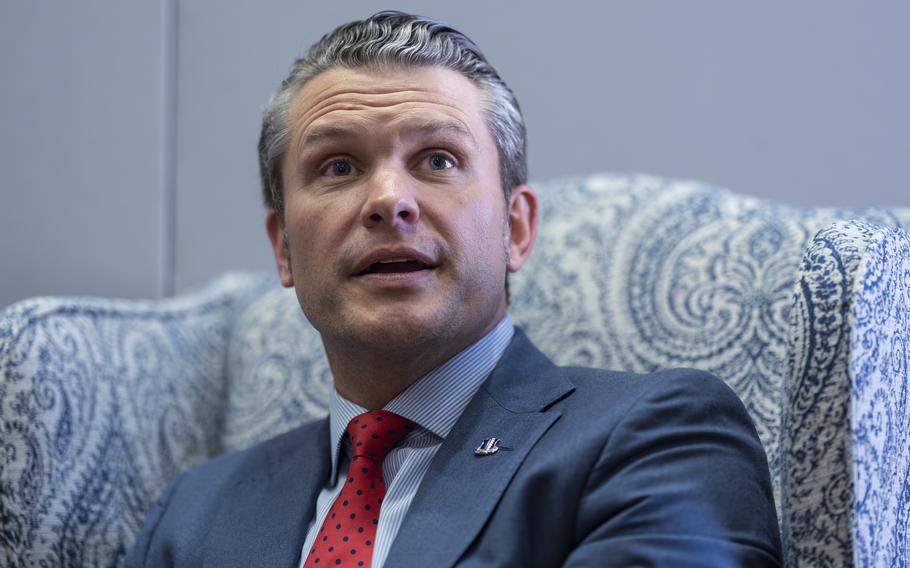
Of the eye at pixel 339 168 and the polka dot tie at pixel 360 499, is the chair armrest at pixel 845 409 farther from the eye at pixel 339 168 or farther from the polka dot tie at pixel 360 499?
the eye at pixel 339 168

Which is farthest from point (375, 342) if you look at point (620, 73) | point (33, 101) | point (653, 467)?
point (33, 101)

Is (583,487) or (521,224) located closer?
(583,487)

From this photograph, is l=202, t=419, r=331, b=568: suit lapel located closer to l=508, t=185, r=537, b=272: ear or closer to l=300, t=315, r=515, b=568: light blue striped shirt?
l=300, t=315, r=515, b=568: light blue striped shirt

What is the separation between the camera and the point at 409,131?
1.38 metres

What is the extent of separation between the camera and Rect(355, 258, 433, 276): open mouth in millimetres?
1324

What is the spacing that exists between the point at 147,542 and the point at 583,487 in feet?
2.39

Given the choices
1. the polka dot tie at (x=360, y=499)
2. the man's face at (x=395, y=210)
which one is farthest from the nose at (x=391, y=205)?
the polka dot tie at (x=360, y=499)

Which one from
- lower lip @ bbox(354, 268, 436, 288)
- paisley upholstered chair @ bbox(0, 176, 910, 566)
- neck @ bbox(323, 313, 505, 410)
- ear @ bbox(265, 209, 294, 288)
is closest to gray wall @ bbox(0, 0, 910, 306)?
paisley upholstered chair @ bbox(0, 176, 910, 566)

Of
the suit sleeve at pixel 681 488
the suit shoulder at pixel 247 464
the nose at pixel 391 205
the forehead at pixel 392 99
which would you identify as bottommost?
the suit shoulder at pixel 247 464

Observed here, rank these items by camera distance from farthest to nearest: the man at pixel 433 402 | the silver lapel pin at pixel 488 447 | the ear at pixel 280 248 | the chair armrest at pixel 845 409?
the ear at pixel 280 248 → the silver lapel pin at pixel 488 447 → the man at pixel 433 402 → the chair armrest at pixel 845 409

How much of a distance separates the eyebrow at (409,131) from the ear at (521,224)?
0.16 meters

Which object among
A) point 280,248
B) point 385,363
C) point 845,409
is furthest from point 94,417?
point 845,409

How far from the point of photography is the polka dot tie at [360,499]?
1.25m

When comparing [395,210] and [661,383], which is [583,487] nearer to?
[661,383]
